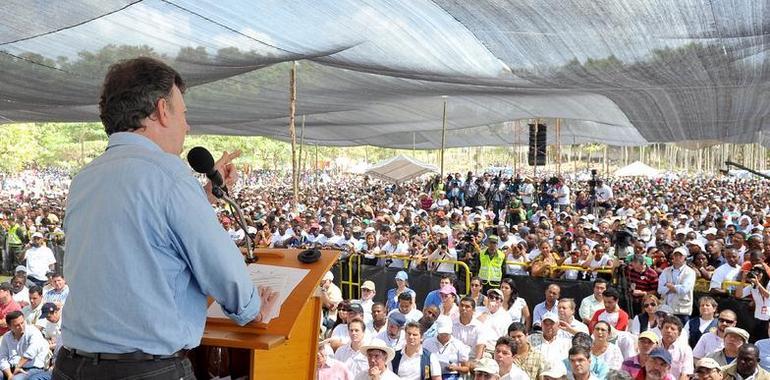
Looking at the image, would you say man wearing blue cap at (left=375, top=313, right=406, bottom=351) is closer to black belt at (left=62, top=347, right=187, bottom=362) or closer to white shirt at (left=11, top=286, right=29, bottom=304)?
white shirt at (left=11, top=286, right=29, bottom=304)

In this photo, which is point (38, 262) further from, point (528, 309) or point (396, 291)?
point (528, 309)

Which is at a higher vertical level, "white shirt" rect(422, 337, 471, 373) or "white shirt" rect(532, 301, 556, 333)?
"white shirt" rect(532, 301, 556, 333)

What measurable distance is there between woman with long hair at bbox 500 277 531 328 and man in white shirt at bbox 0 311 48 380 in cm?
455

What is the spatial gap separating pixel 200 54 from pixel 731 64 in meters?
5.80

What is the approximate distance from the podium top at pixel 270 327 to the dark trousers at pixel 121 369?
161 mm

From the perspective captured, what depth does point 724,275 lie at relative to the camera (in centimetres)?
898

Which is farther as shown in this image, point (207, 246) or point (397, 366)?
point (397, 366)

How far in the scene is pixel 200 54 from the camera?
348 inches

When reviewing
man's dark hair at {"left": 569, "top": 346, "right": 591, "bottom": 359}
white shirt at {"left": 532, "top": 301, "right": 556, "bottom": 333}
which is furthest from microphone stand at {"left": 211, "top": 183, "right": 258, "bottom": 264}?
white shirt at {"left": 532, "top": 301, "right": 556, "bottom": 333}

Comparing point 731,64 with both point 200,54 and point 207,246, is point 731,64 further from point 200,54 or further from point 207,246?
point 207,246

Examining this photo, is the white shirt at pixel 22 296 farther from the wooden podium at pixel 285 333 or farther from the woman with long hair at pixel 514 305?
the wooden podium at pixel 285 333

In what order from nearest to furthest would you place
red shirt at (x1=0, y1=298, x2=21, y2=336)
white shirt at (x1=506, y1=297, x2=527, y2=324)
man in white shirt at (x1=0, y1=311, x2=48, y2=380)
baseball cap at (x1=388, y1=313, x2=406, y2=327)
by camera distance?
man in white shirt at (x1=0, y1=311, x2=48, y2=380)
baseball cap at (x1=388, y1=313, x2=406, y2=327)
white shirt at (x1=506, y1=297, x2=527, y2=324)
red shirt at (x1=0, y1=298, x2=21, y2=336)

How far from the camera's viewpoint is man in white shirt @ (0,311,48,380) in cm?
742

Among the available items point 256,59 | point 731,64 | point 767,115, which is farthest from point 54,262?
point 767,115
